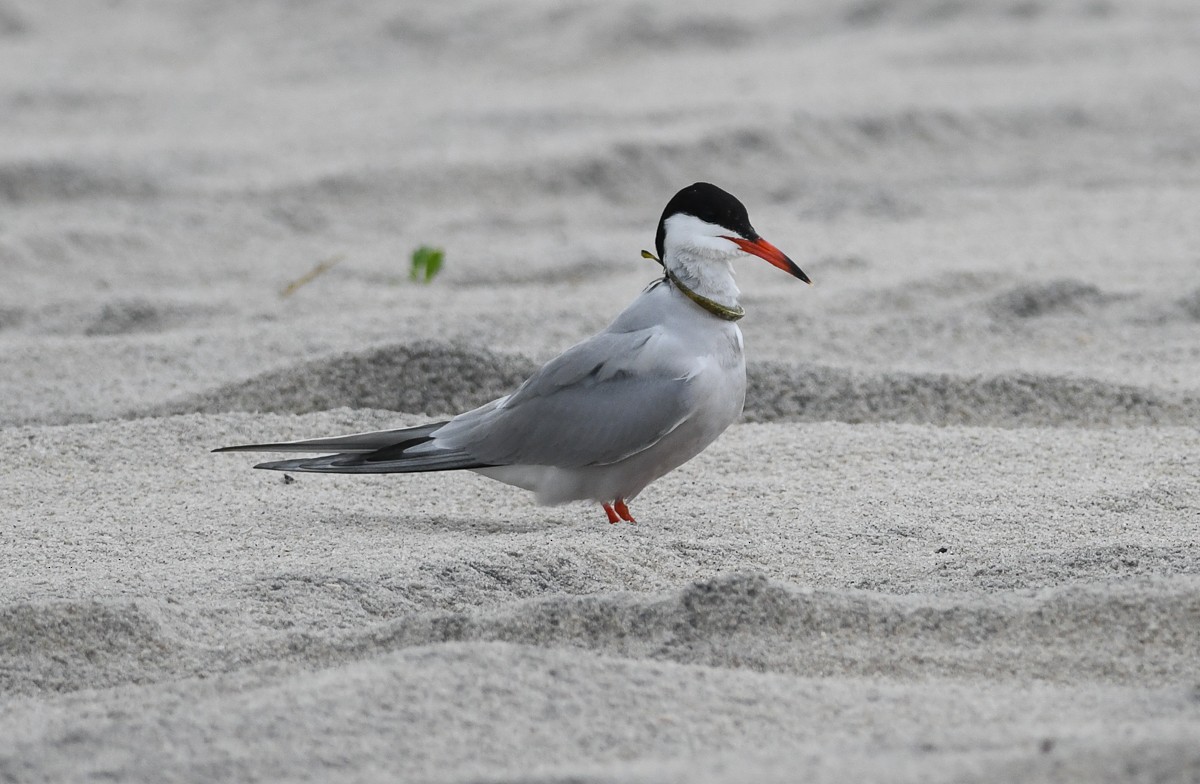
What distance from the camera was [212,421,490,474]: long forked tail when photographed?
114 inches

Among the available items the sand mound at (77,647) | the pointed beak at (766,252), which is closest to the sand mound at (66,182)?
the pointed beak at (766,252)

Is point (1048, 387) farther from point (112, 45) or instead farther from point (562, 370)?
point (112, 45)

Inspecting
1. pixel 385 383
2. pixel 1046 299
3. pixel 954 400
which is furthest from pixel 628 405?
pixel 1046 299

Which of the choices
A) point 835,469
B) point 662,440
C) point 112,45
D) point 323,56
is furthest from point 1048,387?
point 112,45

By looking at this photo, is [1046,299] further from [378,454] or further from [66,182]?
[66,182]

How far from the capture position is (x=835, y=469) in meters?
3.22

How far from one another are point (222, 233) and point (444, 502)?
281 cm

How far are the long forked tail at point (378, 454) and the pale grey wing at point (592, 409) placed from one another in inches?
1.1

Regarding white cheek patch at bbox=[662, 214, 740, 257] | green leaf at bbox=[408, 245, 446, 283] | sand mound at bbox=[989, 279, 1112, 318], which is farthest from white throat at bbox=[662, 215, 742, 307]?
green leaf at bbox=[408, 245, 446, 283]

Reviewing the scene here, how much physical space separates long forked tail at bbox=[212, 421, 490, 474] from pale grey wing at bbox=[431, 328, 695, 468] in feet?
0.09

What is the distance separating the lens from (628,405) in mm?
2830

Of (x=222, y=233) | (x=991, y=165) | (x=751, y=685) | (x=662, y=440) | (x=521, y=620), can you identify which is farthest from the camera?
(x=991, y=165)

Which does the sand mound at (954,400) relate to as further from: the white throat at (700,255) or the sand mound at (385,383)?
the white throat at (700,255)

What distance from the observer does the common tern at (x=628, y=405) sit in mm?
2832
